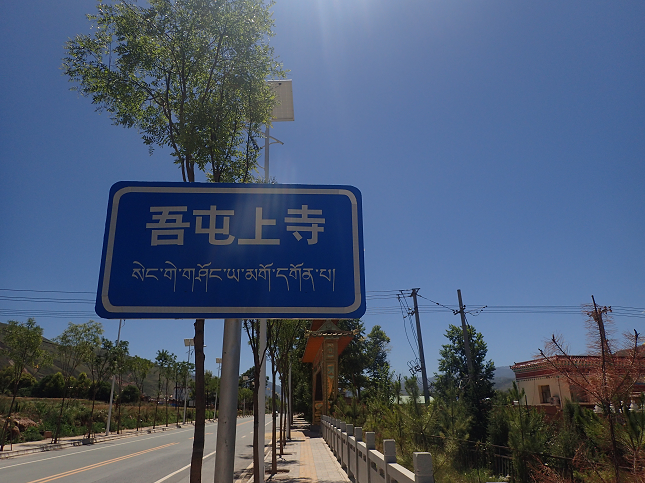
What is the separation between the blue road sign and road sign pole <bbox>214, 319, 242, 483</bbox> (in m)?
0.44

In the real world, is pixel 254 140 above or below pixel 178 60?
below

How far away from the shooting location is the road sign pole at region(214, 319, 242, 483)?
2.74 meters

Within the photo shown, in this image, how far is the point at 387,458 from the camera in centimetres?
587

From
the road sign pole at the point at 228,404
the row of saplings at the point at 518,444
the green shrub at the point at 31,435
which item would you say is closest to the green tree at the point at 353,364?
the green shrub at the point at 31,435

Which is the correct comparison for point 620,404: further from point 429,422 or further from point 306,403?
point 306,403

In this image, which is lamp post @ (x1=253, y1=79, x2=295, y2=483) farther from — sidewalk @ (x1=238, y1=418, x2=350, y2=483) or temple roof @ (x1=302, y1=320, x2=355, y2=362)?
temple roof @ (x1=302, y1=320, x2=355, y2=362)

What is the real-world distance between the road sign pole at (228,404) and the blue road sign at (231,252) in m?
0.44

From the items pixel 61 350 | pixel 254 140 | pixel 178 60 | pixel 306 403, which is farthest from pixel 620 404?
pixel 306 403

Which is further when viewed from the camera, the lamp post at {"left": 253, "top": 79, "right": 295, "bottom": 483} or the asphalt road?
the asphalt road

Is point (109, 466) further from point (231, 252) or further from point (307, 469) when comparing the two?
point (231, 252)

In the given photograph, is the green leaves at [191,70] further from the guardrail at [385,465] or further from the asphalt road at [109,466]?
the asphalt road at [109,466]

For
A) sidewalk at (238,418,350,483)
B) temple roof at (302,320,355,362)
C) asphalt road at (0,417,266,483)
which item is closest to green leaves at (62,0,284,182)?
sidewalk at (238,418,350,483)

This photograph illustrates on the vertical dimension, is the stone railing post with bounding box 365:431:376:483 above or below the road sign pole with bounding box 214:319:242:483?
below

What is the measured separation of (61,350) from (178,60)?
26561mm
